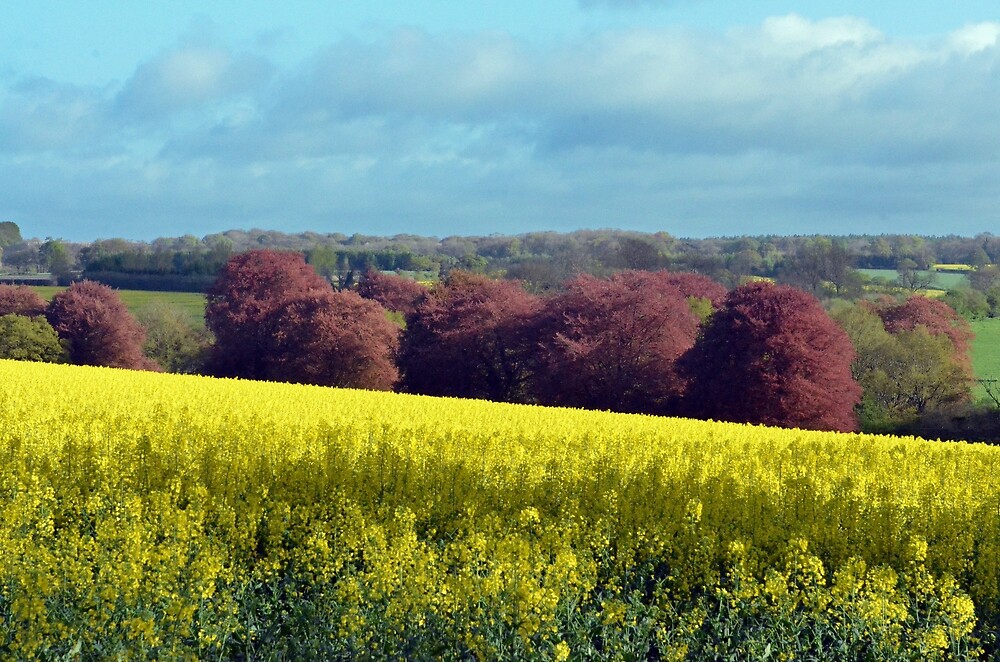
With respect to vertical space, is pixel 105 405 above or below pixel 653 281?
below

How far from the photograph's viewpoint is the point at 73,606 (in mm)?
7988

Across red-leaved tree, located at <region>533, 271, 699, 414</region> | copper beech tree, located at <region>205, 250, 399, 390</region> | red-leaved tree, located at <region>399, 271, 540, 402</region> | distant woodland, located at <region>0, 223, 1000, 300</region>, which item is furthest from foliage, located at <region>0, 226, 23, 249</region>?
red-leaved tree, located at <region>533, 271, 699, 414</region>

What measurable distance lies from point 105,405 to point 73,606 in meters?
11.5

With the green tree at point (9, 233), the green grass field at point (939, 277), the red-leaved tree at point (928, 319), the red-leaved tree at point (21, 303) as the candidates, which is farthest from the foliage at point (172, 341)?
the green tree at point (9, 233)

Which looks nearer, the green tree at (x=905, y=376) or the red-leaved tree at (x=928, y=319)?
the green tree at (x=905, y=376)

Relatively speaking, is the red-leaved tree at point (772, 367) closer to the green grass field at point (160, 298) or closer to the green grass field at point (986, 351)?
the green grass field at point (986, 351)

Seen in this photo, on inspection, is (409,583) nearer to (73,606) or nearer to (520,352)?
(73,606)

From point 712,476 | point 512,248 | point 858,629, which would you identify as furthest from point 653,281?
point 512,248

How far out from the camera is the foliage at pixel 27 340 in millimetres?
50125

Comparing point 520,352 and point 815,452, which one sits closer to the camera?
point 815,452

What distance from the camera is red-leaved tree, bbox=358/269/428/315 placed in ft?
218

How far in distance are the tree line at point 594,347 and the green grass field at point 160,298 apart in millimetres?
23748

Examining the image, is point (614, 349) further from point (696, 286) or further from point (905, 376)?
point (696, 286)

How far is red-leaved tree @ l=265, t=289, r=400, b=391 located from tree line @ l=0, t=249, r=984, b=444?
0.07m
